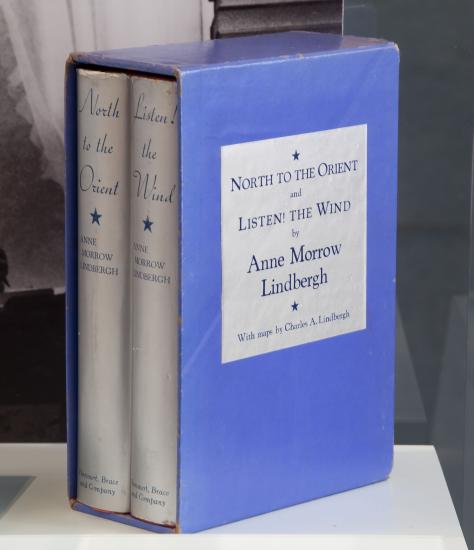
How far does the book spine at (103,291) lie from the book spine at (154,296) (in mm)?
11

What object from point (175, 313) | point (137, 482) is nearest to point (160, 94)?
point (175, 313)

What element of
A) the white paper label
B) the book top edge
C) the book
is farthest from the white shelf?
the book top edge

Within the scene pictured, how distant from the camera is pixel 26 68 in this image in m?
1.13

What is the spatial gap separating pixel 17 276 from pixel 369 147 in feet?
1.35

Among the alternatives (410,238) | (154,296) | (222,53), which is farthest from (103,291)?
(410,238)

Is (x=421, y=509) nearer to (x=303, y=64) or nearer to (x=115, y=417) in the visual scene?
(x=115, y=417)

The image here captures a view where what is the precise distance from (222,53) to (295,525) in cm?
36

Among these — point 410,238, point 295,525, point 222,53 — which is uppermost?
point 222,53

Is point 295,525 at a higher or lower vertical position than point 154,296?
lower

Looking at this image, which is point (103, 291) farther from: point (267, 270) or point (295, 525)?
point (295, 525)

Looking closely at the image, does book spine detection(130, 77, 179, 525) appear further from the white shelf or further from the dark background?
the dark background

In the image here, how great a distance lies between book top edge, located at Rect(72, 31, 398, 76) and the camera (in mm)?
833

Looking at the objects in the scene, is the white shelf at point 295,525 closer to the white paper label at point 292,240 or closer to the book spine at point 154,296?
the book spine at point 154,296

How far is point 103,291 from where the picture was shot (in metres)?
0.90
